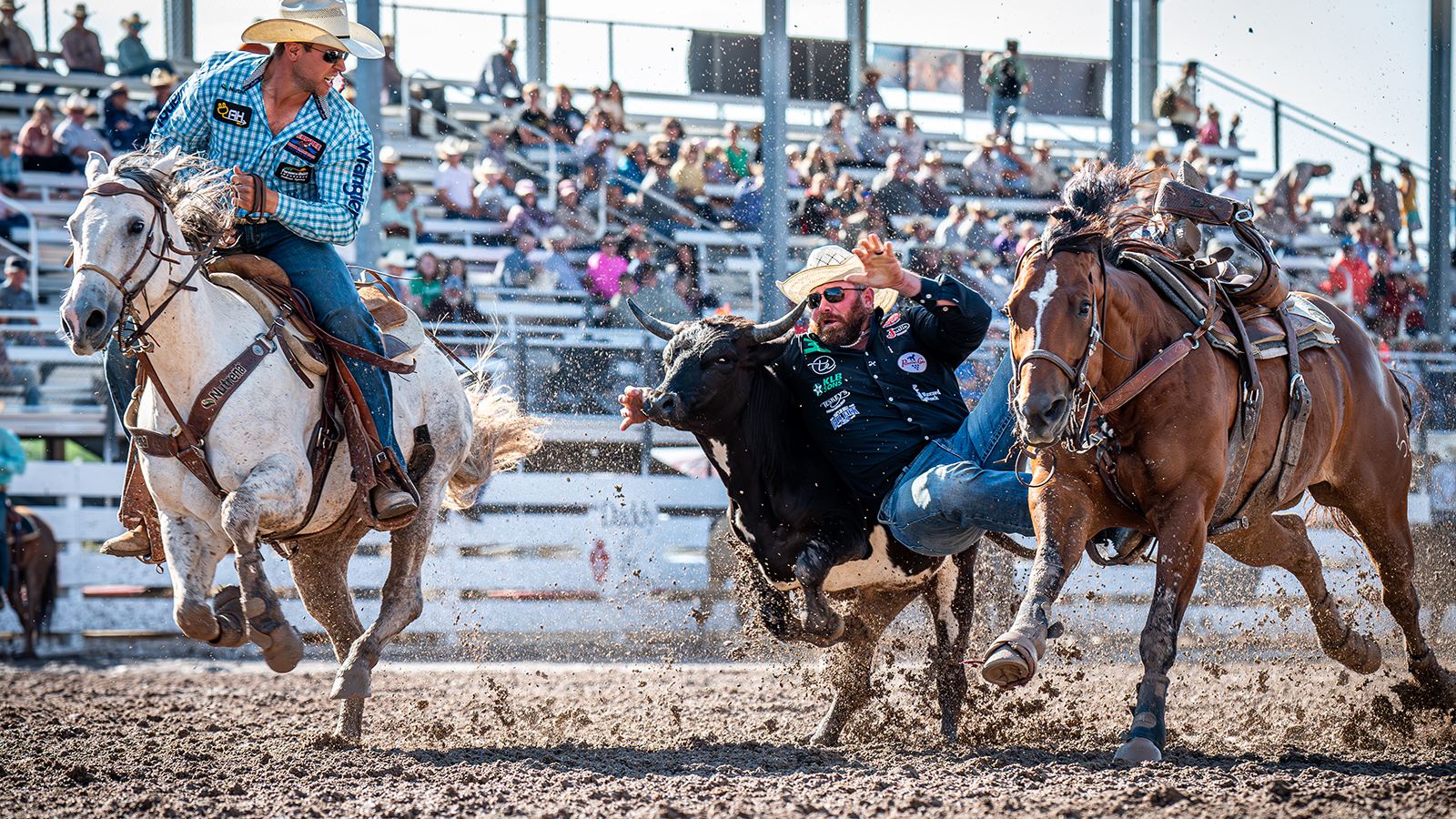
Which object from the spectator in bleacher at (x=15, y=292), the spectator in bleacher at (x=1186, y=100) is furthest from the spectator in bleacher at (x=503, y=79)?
the spectator in bleacher at (x=1186, y=100)

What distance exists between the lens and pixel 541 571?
812 centimetres

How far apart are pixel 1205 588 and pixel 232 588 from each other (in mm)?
6331

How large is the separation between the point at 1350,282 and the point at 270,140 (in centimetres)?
1040

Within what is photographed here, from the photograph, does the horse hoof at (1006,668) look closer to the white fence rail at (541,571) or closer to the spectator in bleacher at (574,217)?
the white fence rail at (541,571)

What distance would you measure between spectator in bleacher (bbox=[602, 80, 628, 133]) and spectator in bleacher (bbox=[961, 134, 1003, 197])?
326 centimetres

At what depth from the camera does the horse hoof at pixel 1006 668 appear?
334cm

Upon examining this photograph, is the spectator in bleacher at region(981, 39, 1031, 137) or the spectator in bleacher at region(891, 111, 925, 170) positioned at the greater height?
the spectator in bleacher at region(981, 39, 1031, 137)

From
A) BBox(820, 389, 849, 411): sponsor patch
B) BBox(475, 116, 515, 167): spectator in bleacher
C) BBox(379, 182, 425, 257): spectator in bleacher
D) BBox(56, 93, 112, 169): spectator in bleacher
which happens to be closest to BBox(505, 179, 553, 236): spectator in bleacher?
BBox(475, 116, 515, 167): spectator in bleacher

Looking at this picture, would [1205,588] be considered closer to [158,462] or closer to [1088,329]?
[1088,329]

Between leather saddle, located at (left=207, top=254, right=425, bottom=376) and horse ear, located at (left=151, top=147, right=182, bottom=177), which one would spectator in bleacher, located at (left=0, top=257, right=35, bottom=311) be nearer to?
leather saddle, located at (left=207, top=254, right=425, bottom=376)

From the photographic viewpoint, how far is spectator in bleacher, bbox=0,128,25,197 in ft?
34.2

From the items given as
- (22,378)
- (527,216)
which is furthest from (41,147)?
(527,216)

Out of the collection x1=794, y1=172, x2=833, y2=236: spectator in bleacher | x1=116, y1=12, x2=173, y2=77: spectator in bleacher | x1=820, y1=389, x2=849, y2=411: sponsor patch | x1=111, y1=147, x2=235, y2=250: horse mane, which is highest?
x1=116, y1=12, x2=173, y2=77: spectator in bleacher

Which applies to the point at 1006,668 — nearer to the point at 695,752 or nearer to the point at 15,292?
the point at 695,752
